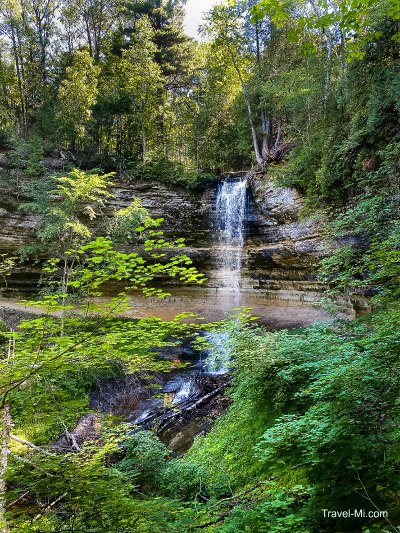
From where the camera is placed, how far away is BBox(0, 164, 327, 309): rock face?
13984 mm

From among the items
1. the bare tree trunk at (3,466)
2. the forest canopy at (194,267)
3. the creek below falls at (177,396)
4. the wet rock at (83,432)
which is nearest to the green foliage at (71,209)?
the forest canopy at (194,267)

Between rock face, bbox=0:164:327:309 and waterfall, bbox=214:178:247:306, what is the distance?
30 cm

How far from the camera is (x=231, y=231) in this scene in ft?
55.0

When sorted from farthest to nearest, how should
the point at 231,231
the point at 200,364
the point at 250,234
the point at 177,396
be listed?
the point at 231,231 → the point at 250,234 → the point at 200,364 → the point at 177,396

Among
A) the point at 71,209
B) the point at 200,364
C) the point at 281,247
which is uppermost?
the point at 71,209

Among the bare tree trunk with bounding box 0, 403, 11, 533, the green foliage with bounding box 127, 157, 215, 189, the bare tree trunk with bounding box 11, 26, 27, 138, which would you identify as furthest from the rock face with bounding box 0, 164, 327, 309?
the bare tree trunk with bounding box 0, 403, 11, 533

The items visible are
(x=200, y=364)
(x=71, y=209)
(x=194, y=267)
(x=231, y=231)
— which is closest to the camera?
(x=194, y=267)

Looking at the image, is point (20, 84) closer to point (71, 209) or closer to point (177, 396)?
point (71, 209)

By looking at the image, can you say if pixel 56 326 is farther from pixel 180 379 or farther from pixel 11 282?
pixel 11 282

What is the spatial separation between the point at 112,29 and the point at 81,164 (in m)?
12.8

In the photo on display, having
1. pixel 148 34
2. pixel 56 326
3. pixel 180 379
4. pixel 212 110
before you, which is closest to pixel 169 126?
pixel 212 110

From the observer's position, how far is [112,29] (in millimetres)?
23000

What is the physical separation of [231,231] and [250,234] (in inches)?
44.5

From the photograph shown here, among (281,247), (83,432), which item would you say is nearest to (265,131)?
(281,247)
